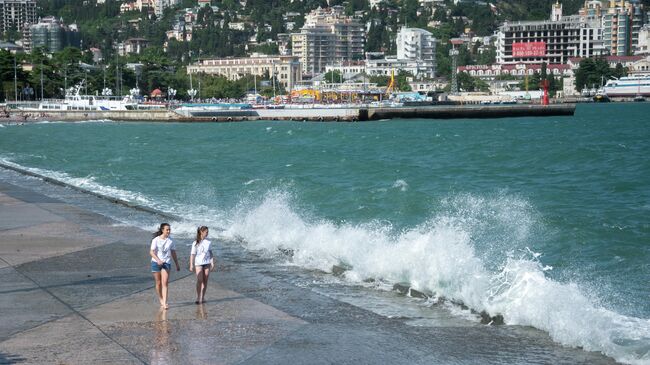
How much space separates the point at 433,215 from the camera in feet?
95.6

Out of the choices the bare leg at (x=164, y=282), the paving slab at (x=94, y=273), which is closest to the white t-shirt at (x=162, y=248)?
the bare leg at (x=164, y=282)

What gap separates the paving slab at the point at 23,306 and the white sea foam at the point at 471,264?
5302 mm

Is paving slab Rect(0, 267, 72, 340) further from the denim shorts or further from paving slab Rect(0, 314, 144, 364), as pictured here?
the denim shorts

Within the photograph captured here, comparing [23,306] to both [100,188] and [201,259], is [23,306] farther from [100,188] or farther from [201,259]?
[100,188]

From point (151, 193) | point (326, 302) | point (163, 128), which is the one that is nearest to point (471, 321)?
point (326, 302)

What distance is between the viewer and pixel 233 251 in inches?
878

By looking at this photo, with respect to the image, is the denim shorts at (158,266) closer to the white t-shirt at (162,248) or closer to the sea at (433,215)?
the white t-shirt at (162,248)

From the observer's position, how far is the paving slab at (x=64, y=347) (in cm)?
1310

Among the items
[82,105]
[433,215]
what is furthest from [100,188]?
[82,105]

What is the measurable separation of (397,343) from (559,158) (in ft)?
121

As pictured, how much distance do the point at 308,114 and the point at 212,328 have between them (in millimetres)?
108145

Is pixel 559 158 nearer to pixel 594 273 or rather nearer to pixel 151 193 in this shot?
pixel 151 193

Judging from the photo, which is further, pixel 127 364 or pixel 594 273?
pixel 594 273

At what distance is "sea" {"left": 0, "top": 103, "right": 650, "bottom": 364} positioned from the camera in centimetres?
1633
